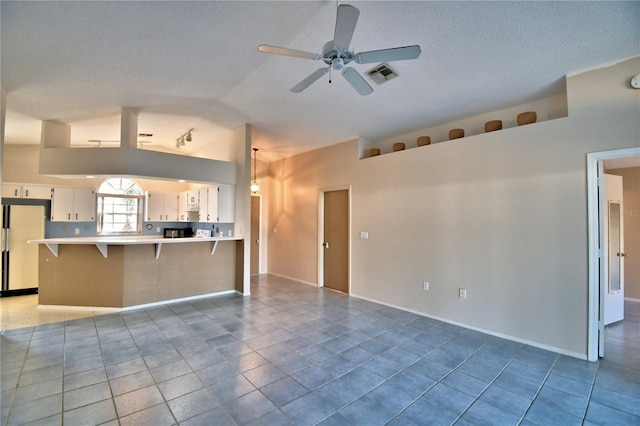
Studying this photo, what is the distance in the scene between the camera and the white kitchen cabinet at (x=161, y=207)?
256 inches

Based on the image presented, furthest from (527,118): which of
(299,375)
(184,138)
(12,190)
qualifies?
(12,190)

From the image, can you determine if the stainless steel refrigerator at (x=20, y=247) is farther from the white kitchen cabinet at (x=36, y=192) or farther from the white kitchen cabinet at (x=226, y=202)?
the white kitchen cabinet at (x=226, y=202)

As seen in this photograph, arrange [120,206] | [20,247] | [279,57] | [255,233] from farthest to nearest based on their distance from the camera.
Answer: [255,233], [120,206], [20,247], [279,57]

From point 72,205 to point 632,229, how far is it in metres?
10.2

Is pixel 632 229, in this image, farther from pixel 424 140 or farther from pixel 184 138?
pixel 184 138

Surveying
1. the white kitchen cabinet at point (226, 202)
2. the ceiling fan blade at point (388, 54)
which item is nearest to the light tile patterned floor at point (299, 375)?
the white kitchen cabinet at point (226, 202)

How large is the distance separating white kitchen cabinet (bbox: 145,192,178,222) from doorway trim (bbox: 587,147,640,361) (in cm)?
733

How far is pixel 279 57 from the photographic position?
10.1 feet

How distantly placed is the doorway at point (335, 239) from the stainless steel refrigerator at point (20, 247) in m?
5.31

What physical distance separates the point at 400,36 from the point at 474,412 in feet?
10.5

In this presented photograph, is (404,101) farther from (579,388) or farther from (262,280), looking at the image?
Result: (262,280)

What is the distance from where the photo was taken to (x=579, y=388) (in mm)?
2457

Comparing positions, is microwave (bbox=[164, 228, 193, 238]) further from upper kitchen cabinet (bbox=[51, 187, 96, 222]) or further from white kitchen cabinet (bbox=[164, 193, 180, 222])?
upper kitchen cabinet (bbox=[51, 187, 96, 222])

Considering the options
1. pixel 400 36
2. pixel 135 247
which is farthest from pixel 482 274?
pixel 135 247
